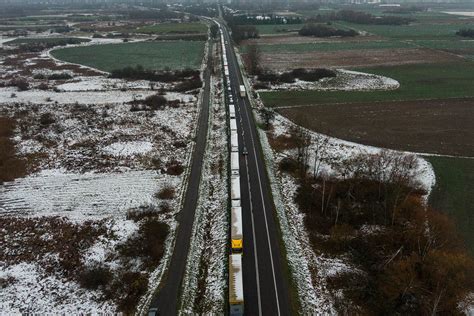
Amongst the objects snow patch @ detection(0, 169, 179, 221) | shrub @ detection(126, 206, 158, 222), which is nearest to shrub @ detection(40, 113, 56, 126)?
snow patch @ detection(0, 169, 179, 221)

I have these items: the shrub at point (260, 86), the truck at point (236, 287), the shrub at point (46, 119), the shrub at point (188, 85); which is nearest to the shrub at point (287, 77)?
the shrub at point (260, 86)

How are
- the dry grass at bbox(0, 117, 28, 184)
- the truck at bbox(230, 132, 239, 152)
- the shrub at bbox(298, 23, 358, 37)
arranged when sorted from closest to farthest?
the dry grass at bbox(0, 117, 28, 184)
the truck at bbox(230, 132, 239, 152)
the shrub at bbox(298, 23, 358, 37)

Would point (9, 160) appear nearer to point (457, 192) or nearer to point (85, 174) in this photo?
point (85, 174)

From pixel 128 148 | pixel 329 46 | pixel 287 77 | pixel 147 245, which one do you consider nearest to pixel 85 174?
pixel 128 148

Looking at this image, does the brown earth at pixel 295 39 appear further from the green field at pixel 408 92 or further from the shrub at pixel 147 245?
the shrub at pixel 147 245

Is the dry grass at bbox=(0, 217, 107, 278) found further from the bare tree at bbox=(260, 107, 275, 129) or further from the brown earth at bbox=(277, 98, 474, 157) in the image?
the brown earth at bbox=(277, 98, 474, 157)
